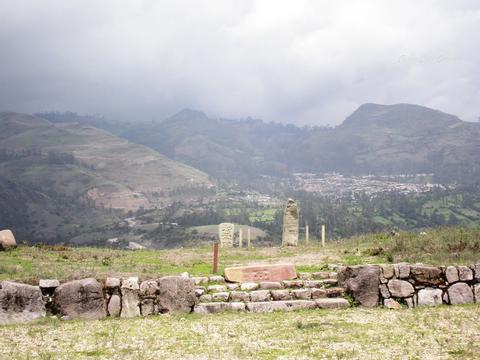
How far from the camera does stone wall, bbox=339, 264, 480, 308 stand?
53.6ft

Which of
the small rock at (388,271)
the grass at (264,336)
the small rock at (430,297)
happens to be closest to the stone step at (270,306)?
the grass at (264,336)

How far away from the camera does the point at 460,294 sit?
16.3 meters

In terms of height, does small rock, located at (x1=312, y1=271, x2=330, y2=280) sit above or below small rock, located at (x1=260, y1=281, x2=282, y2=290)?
above

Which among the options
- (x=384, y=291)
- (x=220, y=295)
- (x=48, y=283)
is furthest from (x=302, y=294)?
(x=48, y=283)

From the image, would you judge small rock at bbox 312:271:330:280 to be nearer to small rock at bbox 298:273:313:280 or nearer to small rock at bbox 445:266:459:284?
small rock at bbox 298:273:313:280

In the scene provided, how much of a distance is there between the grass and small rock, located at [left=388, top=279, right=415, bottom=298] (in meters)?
1.01

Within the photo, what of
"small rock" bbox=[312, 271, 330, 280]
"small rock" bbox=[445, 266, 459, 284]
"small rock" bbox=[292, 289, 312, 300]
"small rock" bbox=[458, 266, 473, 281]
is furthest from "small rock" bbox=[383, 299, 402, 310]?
"small rock" bbox=[312, 271, 330, 280]

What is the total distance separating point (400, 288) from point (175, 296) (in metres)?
8.51

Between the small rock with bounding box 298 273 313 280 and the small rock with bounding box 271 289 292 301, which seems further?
the small rock with bounding box 298 273 313 280

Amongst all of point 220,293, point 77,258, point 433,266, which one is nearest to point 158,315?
point 220,293

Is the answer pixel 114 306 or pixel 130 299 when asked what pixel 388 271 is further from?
pixel 114 306

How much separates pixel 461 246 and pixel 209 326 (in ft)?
49.9

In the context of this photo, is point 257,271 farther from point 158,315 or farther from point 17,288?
point 17,288

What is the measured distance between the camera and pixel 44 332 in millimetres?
13391
